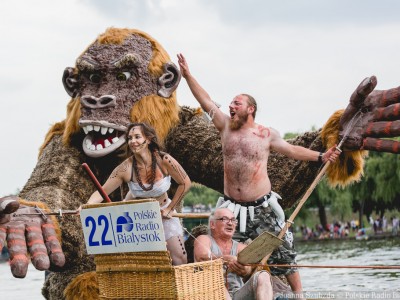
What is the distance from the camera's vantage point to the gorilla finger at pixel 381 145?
6.29 m

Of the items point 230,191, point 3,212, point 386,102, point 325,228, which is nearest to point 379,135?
point 386,102

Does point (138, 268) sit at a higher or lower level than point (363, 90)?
→ lower

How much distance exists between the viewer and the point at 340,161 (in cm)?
690

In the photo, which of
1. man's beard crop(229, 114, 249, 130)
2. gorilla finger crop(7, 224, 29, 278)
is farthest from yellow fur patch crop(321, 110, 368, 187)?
gorilla finger crop(7, 224, 29, 278)

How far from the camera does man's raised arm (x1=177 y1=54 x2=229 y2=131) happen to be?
641cm

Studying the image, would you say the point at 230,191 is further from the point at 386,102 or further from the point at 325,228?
the point at 325,228

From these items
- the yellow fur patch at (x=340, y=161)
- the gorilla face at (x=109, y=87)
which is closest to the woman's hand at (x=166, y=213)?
the gorilla face at (x=109, y=87)

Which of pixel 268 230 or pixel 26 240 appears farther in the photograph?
pixel 268 230

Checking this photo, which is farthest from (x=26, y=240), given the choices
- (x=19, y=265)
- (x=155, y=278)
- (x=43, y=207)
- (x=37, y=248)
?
(x=155, y=278)

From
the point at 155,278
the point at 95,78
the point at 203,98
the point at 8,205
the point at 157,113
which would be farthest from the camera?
the point at 95,78

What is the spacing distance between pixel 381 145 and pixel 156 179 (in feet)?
5.64

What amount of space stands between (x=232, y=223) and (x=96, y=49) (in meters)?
2.58

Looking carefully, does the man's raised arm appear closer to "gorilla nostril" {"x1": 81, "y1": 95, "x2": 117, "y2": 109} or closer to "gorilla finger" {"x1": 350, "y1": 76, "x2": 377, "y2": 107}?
"gorilla nostril" {"x1": 81, "y1": 95, "x2": 117, "y2": 109}

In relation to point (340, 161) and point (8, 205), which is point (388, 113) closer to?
point (340, 161)
